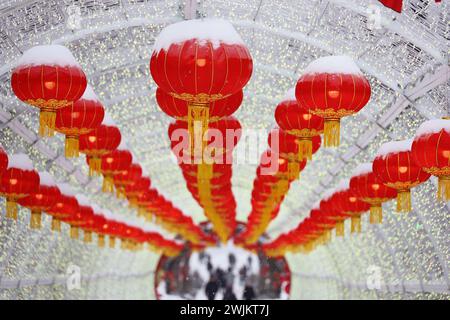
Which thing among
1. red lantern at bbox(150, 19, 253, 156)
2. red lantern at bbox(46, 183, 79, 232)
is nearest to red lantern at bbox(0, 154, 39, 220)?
red lantern at bbox(46, 183, 79, 232)

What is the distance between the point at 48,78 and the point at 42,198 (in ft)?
17.9

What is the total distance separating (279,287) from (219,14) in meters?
28.4

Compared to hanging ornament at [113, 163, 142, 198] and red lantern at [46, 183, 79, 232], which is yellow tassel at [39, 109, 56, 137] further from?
red lantern at [46, 183, 79, 232]

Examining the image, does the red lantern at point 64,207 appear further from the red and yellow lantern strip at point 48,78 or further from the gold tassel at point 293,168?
the red and yellow lantern strip at point 48,78

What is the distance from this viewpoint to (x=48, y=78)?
8.85 meters

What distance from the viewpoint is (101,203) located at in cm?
2522

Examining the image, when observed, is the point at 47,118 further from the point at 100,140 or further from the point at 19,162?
the point at 19,162

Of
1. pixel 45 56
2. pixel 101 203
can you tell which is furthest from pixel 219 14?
pixel 101 203

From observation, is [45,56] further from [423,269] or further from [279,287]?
[279,287]

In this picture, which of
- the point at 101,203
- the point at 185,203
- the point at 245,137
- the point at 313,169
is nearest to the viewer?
the point at 245,137

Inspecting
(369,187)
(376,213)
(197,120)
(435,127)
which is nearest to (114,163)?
(369,187)

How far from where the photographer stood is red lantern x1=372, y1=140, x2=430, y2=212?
419 inches
